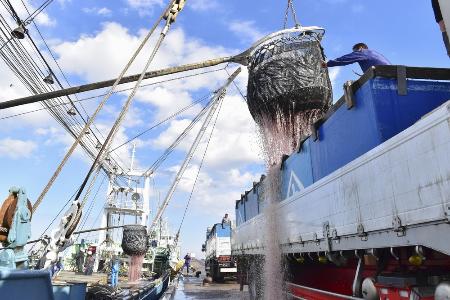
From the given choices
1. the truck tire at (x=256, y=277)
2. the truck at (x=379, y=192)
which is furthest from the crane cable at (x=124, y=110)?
the truck tire at (x=256, y=277)

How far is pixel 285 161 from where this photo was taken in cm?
743

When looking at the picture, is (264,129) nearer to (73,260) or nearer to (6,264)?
(6,264)

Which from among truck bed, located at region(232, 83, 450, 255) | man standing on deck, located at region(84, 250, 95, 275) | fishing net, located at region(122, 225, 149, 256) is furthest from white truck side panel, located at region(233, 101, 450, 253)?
man standing on deck, located at region(84, 250, 95, 275)

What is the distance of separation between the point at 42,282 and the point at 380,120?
4.02 m

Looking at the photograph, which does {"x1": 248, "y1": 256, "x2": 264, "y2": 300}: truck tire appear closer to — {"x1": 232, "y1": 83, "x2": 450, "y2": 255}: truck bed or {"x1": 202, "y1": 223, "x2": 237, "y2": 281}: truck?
{"x1": 232, "y1": 83, "x2": 450, "y2": 255}: truck bed

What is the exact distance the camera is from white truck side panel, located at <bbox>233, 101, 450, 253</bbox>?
9.46 ft

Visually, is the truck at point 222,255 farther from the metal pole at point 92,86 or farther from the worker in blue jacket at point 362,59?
the worker in blue jacket at point 362,59

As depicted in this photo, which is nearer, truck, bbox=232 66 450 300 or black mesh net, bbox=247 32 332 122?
truck, bbox=232 66 450 300

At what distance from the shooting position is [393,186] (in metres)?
3.46

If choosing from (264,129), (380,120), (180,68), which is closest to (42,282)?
(380,120)

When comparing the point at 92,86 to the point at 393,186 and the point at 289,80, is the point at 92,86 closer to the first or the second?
the point at 289,80

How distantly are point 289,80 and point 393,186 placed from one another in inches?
205

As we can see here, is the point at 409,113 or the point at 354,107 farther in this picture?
the point at 354,107

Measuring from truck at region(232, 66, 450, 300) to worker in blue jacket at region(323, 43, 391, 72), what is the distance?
1440 mm
